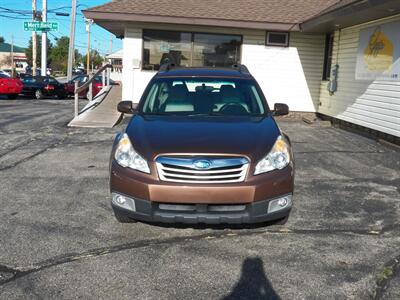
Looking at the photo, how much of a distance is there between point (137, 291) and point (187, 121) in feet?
6.99

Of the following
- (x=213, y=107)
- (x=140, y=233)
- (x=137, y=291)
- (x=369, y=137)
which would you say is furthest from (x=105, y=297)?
(x=369, y=137)

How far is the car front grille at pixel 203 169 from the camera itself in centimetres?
419

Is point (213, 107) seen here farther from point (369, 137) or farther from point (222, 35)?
point (222, 35)

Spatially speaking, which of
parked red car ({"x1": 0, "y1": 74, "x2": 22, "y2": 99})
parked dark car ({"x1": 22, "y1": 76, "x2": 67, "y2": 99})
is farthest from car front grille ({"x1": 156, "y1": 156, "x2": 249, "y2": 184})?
parked dark car ({"x1": 22, "y1": 76, "x2": 67, "y2": 99})

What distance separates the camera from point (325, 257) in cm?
422

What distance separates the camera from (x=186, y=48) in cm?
1447

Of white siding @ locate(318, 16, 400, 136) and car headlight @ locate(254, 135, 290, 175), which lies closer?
car headlight @ locate(254, 135, 290, 175)

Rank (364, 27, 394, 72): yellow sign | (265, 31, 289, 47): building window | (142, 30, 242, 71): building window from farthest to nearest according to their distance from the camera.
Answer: (265, 31, 289, 47): building window, (142, 30, 242, 71): building window, (364, 27, 394, 72): yellow sign

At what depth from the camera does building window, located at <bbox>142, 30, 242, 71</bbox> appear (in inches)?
565

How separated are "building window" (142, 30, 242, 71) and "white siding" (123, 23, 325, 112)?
186 mm

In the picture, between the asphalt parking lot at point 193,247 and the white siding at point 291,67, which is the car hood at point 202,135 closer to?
the asphalt parking lot at point 193,247

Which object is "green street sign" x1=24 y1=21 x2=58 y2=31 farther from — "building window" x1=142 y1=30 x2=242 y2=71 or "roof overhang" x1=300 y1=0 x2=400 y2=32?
"roof overhang" x1=300 y1=0 x2=400 y2=32

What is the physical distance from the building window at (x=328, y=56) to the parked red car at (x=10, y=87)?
51.2 feet

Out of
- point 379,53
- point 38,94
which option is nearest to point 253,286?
point 379,53
